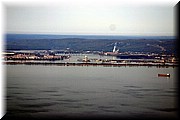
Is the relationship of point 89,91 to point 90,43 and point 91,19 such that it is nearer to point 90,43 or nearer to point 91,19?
point 90,43

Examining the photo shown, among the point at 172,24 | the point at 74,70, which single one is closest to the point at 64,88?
the point at 74,70

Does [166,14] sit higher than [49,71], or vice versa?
[166,14]

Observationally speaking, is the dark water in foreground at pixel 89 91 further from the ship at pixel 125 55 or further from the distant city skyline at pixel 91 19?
the distant city skyline at pixel 91 19

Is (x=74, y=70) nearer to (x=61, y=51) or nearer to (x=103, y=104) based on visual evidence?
(x=61, y=51)

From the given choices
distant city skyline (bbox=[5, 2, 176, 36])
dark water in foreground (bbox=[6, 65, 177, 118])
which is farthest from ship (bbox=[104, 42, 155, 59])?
distant city skyline (bbox=[5, 2, 176, 36])

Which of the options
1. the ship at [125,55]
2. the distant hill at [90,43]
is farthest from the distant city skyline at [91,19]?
the ship at [125,55]
